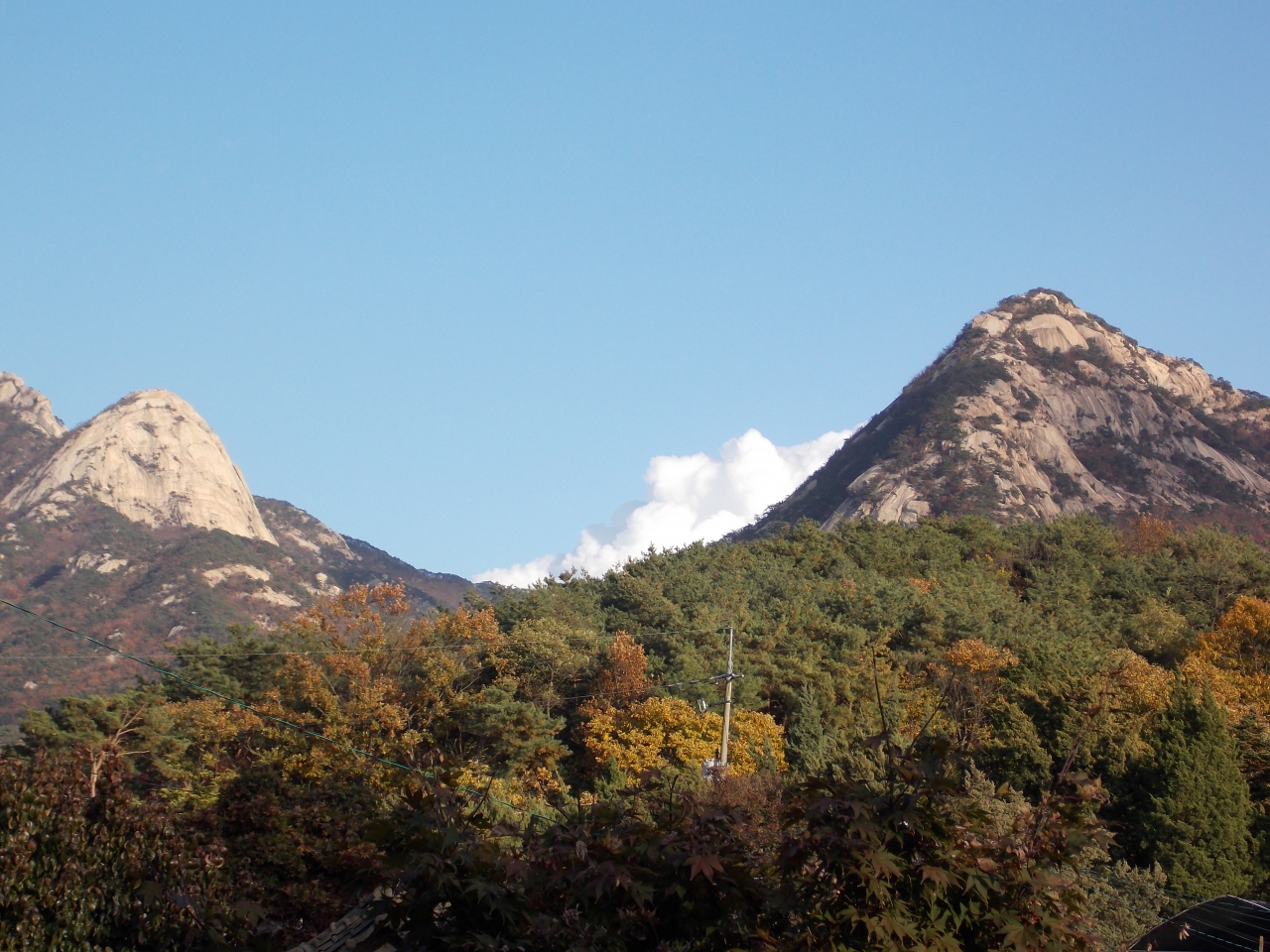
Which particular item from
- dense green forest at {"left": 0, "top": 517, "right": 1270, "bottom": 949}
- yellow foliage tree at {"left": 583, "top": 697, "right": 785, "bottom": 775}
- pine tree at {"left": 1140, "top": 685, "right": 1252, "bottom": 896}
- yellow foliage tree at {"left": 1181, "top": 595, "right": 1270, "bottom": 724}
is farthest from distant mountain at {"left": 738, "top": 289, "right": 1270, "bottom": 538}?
pine tree at {"left": 1140, "top": 685, "right": 1252, "bottom": 896}

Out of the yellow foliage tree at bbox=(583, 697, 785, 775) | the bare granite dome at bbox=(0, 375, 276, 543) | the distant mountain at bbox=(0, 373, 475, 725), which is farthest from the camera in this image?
the bare granite dome at bbox=(0, 375, 276, 543)

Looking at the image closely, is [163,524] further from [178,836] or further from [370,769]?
[178,836]

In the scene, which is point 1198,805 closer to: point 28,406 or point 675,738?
point 675,738

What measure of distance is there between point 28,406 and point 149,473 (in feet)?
101

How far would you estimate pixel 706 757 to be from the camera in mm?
33000

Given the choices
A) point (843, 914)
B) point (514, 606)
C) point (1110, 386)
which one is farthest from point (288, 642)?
point (1110, 386)

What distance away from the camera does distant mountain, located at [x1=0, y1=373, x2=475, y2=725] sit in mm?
85312

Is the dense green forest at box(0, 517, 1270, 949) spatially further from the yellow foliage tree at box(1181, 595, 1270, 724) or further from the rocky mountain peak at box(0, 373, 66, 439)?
the rocky mountain peak at box(0, 373, 66, 439)

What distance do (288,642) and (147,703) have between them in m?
6.69

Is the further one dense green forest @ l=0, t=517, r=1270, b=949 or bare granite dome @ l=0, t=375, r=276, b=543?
bare granite dome @ l=0, t=375, r=276, b=543

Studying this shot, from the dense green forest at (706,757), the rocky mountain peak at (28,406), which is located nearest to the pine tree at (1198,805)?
the dense green forest at (706,757)

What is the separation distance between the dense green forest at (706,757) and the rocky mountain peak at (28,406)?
10342cm

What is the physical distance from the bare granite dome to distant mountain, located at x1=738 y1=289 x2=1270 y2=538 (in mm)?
57252

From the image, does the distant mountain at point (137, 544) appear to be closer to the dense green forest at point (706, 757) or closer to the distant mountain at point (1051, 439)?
the dense green forest at point (706, 757)
